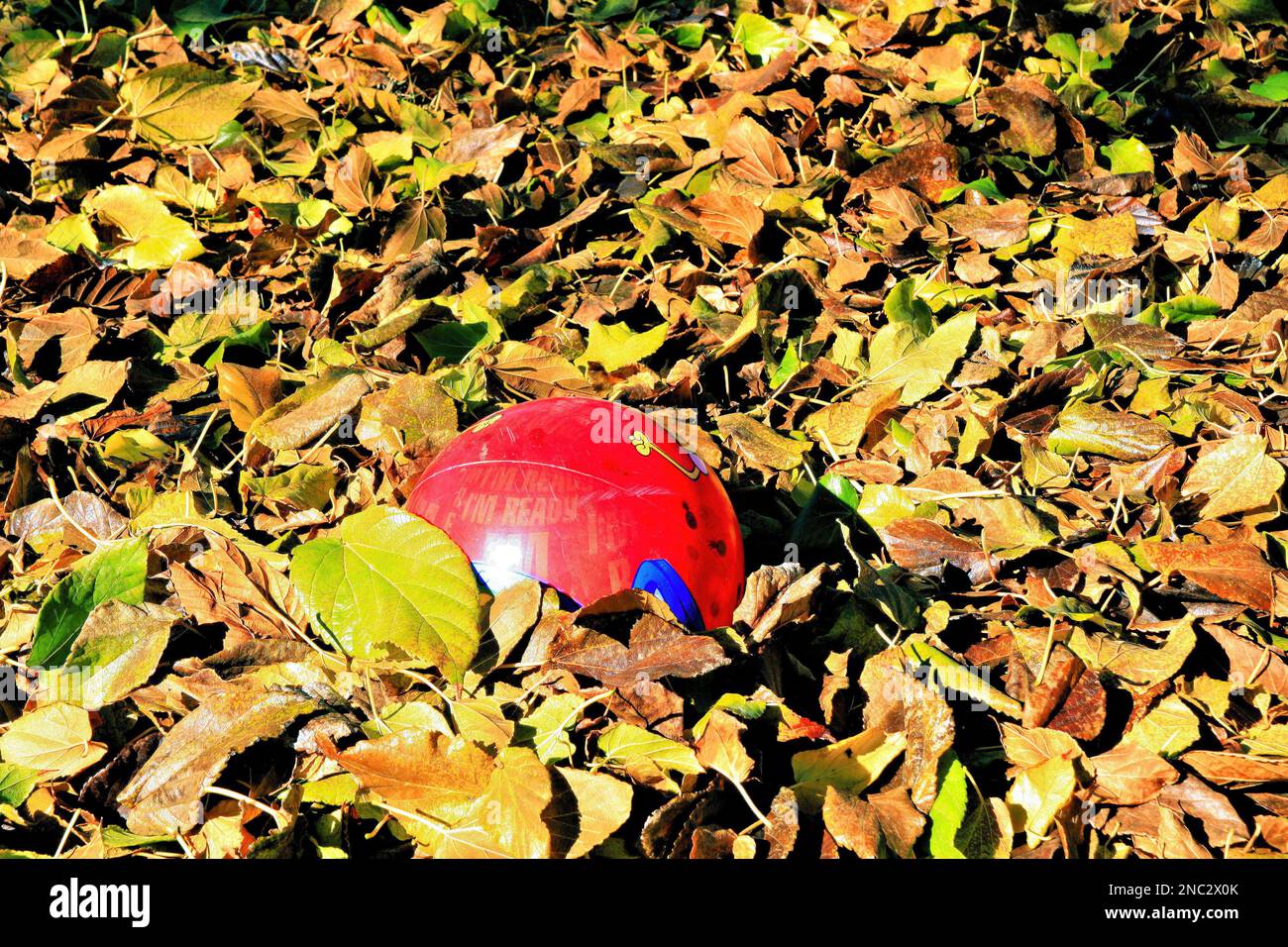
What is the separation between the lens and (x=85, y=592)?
2139 millimetres

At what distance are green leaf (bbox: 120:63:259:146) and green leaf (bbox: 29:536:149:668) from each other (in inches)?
83.8

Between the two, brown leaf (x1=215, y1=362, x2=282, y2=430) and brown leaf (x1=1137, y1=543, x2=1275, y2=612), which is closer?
brown leaf (x1=1137, y1=543, x2=1275, y2=612)

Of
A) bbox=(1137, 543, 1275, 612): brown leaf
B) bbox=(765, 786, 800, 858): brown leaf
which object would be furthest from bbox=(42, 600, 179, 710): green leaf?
bbox=(1137, 543, 1275, 612): brown leaf

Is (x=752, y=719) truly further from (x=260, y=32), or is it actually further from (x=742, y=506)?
(x=260, y=32)

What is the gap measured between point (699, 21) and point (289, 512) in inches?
115

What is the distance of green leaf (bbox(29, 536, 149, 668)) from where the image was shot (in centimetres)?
206

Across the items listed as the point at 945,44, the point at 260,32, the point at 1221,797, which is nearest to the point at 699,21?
the point at 945,44

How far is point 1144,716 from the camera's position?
205cm

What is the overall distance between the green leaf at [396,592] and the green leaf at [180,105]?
96.0 inches

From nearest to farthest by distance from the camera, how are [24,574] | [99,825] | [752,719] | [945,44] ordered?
[99,825]
[752,719]
[24,574]
[945,44]

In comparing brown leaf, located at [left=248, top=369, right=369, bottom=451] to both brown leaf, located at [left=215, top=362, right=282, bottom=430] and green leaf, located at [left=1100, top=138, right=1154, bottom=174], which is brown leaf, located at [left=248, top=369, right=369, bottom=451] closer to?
brown leaf, located at [left=215, top=362, right=282, bottom=430]

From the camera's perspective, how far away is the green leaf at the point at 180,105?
12.9ft

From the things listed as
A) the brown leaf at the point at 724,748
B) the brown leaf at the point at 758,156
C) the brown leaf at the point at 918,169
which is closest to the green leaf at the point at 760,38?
the brown leaf at the point at 758,156

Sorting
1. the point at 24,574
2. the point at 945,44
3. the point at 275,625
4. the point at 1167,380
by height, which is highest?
the point at 945,44
